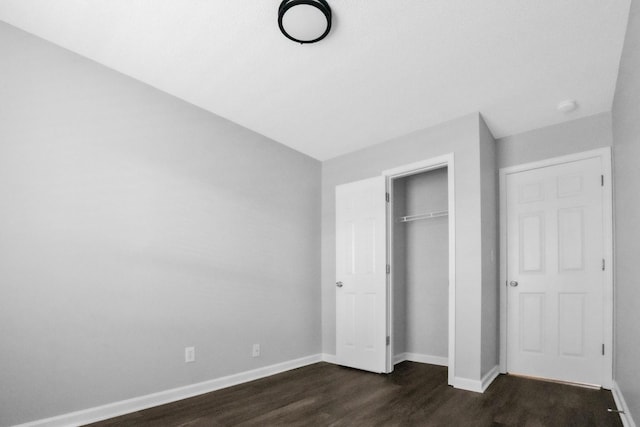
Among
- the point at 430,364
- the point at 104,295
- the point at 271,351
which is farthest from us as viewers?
the point at 430,364

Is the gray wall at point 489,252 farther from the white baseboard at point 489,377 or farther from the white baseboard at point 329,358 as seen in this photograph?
the white baseboard at point 329,358

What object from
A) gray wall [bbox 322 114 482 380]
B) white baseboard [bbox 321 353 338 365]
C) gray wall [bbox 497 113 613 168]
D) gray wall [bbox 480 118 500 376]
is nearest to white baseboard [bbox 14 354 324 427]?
white baseboard [bbox 321 353 338 365]

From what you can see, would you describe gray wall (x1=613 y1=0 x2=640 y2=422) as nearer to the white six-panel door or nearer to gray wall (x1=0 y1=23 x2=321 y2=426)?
the white six-panel door

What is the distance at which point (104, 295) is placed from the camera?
2.63 meters

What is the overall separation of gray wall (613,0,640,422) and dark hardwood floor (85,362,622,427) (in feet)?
1.50

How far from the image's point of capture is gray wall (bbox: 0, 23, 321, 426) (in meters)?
2.31

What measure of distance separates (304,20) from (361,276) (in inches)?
110

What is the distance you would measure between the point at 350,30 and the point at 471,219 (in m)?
2.04

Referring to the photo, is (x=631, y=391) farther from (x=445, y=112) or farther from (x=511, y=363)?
(x=445, y=112)

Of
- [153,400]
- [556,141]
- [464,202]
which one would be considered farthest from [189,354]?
[556,141]

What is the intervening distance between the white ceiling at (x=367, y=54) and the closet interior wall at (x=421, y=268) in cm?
117

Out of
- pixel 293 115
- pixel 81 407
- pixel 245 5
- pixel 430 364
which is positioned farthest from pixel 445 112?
pixel 81 407

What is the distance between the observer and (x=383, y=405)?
2.91m

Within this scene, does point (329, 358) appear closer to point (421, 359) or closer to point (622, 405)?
point (421, 359)
